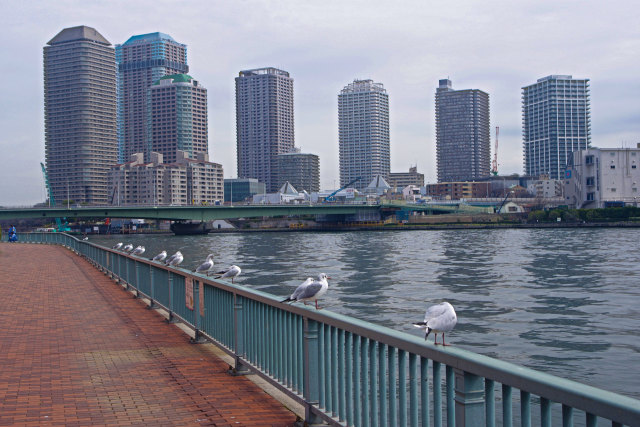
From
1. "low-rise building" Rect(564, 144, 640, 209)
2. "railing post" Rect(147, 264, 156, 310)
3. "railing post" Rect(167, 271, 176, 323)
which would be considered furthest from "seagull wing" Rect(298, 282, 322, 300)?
"low-rise building" Rect(564, 144, 640, 209)

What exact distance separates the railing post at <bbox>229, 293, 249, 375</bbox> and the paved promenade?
0.20 m

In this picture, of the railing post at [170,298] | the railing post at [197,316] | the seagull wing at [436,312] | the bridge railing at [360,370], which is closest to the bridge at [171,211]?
the railing post at [170,298]

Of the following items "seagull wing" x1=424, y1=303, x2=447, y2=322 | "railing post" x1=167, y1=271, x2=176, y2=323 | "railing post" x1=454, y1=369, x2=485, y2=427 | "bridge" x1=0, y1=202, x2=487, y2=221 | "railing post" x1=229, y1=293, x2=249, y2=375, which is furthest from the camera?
"bridge" x1=0, y1=202, x2=487, y2=221

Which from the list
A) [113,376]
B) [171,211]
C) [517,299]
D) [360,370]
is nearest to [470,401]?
[360,370]

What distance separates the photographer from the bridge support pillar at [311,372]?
614 cm

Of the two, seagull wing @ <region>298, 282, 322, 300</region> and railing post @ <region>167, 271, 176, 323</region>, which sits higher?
seagull wing @ <region>298, 282, 322, 300</region>

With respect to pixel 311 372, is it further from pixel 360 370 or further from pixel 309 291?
pixel 309 291

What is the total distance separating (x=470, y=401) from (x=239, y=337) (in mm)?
4796

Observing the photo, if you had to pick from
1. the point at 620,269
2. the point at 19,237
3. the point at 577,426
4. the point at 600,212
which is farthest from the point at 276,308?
the point at 600,212

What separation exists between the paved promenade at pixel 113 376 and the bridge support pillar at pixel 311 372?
1.26ft

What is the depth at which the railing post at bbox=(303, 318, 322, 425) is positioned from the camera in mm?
6145

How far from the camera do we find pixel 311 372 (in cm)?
616

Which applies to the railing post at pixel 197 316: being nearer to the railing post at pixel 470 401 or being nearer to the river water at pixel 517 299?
the river water at pixel 517 299

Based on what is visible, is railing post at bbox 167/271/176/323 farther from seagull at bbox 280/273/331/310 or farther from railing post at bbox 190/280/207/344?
seagull at bbox 280/273/331/310
